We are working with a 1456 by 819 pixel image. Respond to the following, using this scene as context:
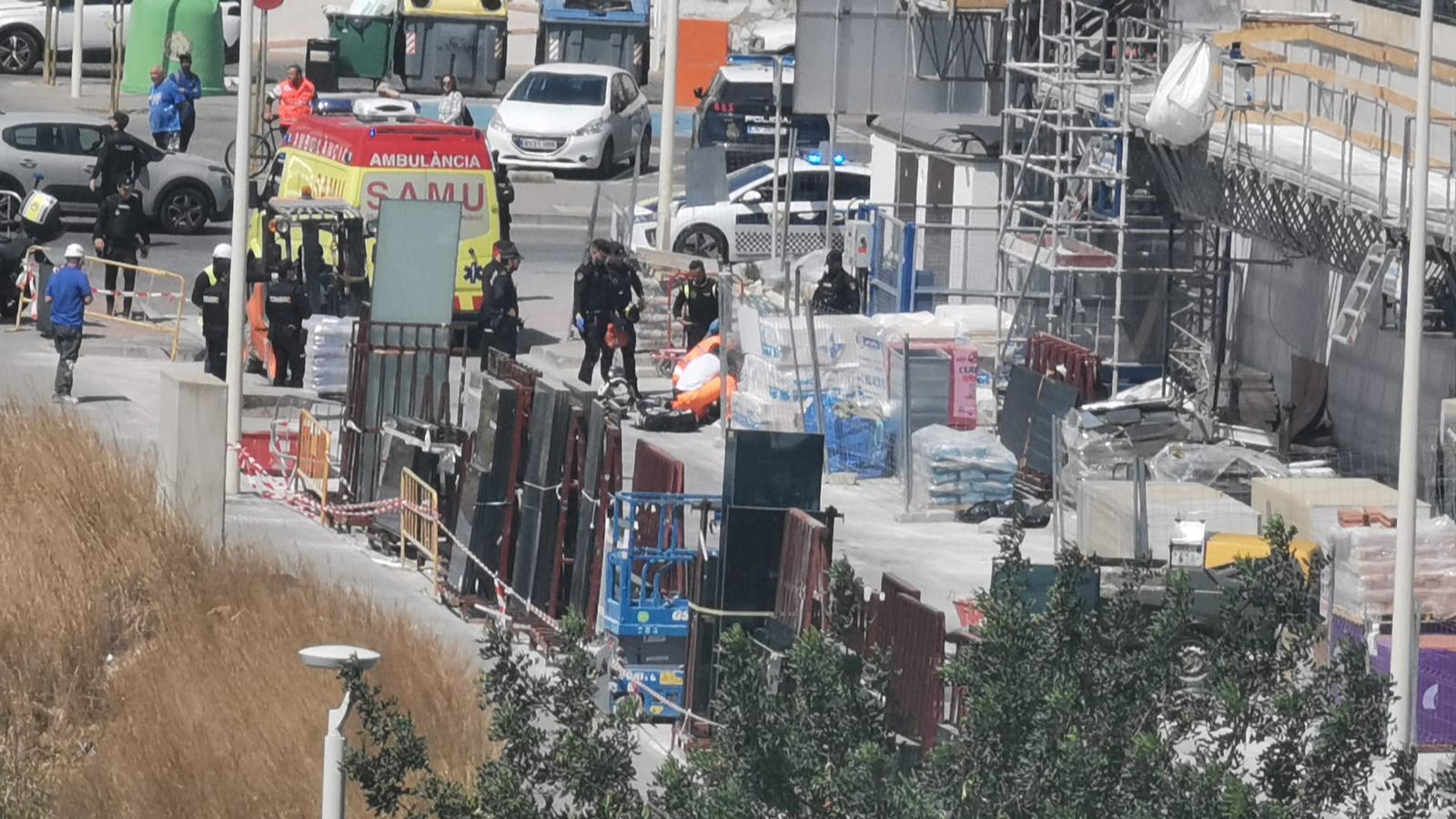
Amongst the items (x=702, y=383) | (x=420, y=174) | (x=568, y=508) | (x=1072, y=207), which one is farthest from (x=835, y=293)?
(x=568, y=508)

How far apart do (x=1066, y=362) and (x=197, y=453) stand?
27.7 feet

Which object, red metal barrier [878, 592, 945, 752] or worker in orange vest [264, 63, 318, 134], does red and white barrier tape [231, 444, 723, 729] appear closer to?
red metal barrier [878, 592, 945, 752]

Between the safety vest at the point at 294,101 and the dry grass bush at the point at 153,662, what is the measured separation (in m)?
18.6

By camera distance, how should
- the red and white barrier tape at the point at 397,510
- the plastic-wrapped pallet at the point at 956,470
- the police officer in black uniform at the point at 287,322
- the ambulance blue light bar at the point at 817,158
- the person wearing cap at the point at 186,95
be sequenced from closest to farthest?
the red and white barrier tape at the point at 397,510 → the plastic-wrapped pallet at the point at 956,470 → the police officer in black uniform at the point at 287,322 → the ambulance blue light bar at the point at 817,158 → the person wearing cap at the point at 186,95

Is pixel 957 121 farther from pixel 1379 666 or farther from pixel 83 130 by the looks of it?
pixel 1379 666

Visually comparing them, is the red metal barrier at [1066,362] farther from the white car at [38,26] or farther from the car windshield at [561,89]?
the white car at [38,26]

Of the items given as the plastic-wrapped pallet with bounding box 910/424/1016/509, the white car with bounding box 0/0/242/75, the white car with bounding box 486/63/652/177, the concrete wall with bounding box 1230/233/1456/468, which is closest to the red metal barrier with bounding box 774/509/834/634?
the plastic-wrapped pallet with bounding box 910/424/1016/509

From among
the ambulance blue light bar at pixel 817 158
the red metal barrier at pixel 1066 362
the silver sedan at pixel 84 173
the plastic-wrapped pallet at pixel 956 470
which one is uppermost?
the ambulance blue light bar at pixel 817 158

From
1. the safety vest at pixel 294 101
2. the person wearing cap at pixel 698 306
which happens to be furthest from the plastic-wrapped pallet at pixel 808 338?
the safety vest at pixel 294 101

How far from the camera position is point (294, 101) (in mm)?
36719

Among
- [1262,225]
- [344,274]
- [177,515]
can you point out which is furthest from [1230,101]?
[177,515]

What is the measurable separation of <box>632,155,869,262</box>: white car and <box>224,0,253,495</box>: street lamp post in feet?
40.5

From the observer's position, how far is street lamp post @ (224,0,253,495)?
19484 mm

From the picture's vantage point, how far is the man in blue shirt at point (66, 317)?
73.3 feet
